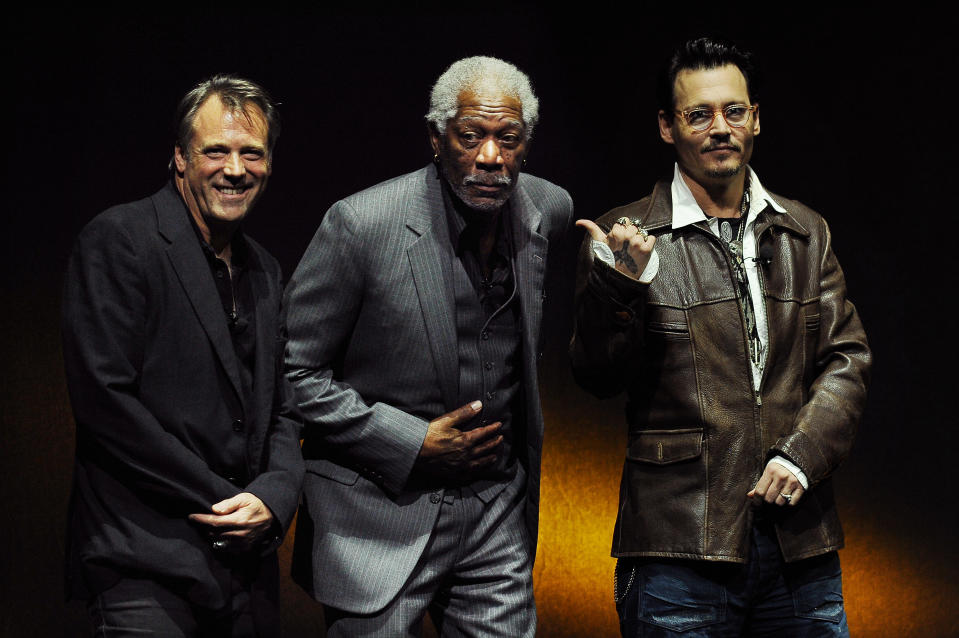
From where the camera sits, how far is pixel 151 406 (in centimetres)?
247

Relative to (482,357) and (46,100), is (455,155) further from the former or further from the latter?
(46,100)

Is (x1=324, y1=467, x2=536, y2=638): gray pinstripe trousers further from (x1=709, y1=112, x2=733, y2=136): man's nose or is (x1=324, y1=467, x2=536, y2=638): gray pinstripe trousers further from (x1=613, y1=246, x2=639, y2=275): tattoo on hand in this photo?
(x1=709, y1=112, x2=733, y2=136): man's nose

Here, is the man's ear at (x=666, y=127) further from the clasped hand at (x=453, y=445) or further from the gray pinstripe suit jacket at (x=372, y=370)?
the clasped hand at (x=453, y=445)

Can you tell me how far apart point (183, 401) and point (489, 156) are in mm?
872

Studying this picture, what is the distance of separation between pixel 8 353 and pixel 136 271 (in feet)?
5.31

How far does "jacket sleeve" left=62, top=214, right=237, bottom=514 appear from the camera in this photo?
7.88 ft

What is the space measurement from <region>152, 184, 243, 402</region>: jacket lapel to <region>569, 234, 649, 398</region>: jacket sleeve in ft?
2.65

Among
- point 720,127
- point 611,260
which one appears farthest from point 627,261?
point 720,127

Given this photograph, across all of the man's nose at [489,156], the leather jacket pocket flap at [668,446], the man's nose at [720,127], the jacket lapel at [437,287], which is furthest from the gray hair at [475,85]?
the leather jacket pocket flap at [668,446]

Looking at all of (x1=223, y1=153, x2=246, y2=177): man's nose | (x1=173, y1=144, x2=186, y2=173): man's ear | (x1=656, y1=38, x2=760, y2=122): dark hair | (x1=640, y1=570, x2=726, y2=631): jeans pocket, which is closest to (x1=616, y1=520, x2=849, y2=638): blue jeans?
(x1=640, y1=570, x2=726, y2=631): jeans pocket

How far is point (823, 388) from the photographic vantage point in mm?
2777

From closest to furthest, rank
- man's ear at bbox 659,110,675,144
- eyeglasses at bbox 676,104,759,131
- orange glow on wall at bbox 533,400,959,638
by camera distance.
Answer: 1. eyeglasses at bbox 676,104,759,131
2. man's ear at bbox 659,110,675,144
3. orange glow on wall at bbox 533,400,959,638

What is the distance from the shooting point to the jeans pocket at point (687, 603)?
8.86 ft

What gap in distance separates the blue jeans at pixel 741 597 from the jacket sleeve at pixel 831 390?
0.68 feet
